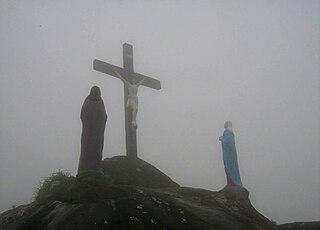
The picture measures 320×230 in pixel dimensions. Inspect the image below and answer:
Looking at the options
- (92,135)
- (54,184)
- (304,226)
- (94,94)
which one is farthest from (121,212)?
(304,226)

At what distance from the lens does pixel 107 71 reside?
10.0 meters

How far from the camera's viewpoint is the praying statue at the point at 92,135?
246 inches

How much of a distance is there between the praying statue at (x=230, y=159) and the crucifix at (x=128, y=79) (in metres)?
2.71

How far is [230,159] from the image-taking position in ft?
32.3

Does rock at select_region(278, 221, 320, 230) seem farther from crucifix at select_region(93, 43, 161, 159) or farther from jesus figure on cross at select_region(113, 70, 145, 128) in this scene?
jesus figure on cross at select_region(113, 70, 145, 128)

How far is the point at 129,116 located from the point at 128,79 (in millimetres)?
1307

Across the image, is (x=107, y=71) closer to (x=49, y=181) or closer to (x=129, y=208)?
(x=49, y=181)

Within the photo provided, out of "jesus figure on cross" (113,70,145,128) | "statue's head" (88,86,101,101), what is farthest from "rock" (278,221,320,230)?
"statue's head" (88,86,101,101)

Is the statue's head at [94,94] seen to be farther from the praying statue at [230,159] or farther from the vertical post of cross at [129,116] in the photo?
the praying statue at [230,159]

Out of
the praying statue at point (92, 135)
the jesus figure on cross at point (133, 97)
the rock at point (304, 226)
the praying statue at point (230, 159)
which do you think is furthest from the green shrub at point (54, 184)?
the rock at point (304, 226)

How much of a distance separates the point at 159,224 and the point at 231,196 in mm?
3256

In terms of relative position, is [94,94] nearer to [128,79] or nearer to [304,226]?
[128,79]

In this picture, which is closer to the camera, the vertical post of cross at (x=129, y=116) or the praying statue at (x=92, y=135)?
the praying statue at (x=92, y=135)

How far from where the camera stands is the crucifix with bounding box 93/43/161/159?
9.59m
